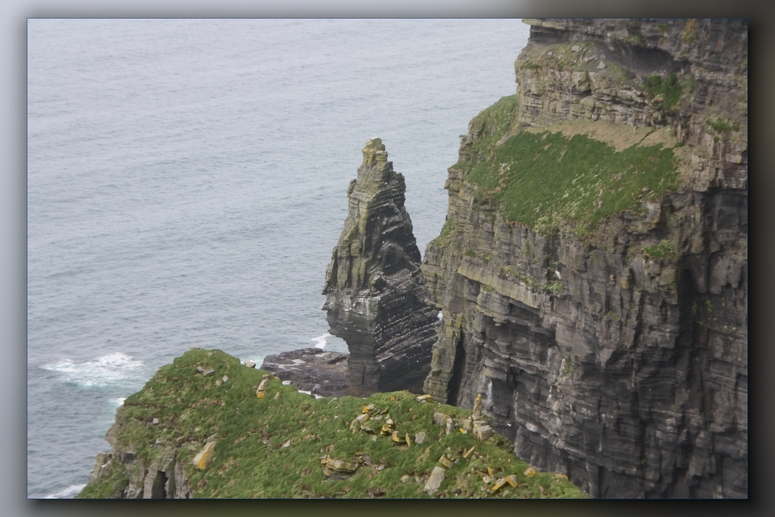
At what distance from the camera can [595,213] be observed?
2659 centimetres

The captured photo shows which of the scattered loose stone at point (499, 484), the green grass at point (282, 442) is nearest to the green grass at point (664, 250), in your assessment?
the green grass at point (282, 442)

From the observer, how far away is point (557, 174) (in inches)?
1118

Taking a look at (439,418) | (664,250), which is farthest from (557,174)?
(439,418)

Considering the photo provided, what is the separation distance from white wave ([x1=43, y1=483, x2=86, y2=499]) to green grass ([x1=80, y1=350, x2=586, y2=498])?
29 centimetres

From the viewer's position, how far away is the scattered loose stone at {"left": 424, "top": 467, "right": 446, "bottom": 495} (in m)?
22.3

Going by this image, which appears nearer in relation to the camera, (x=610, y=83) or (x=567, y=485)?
(x=567, y=485)

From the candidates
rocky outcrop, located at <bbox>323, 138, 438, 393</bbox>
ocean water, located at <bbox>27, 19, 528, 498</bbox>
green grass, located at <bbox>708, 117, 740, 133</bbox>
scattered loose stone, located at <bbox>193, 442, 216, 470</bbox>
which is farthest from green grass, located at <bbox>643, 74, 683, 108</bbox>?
rocky outcrop, located at <bbox>323, 138, 438, 393</bbox>

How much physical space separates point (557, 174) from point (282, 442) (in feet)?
28.4

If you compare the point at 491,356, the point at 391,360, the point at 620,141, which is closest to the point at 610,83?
the point at 620,141

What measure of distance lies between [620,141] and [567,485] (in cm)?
785

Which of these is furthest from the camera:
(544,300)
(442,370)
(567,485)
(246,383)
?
(442,370)

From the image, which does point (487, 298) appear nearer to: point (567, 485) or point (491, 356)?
point (491, 356)

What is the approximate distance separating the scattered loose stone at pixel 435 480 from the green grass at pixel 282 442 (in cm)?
9

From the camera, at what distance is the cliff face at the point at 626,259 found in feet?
80.8
